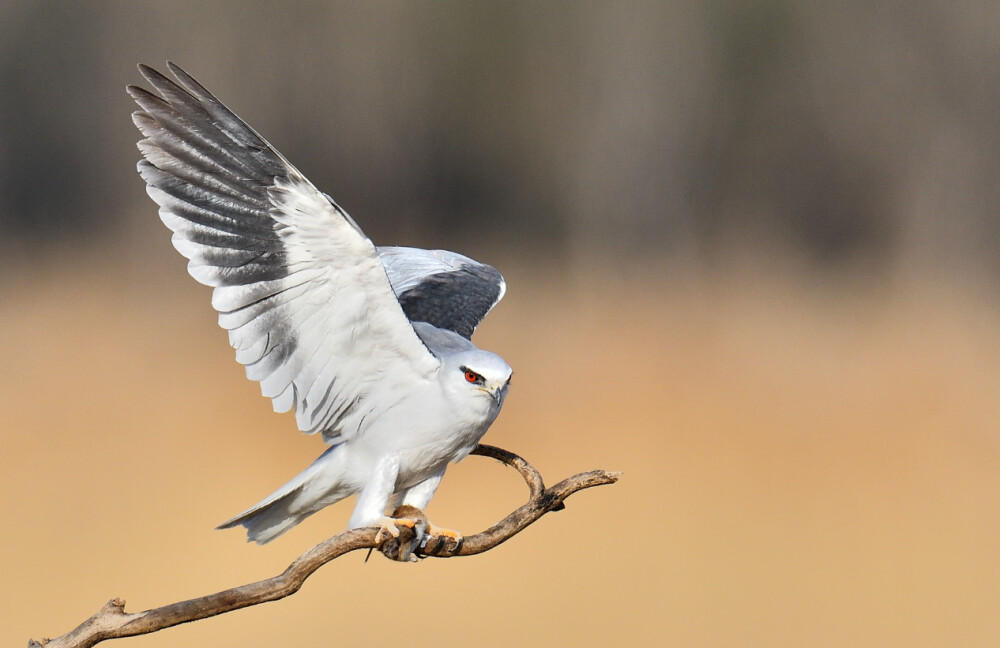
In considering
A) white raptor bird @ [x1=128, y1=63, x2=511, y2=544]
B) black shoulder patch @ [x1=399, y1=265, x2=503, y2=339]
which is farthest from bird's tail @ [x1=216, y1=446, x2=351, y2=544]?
black shoulder patch @ [x1=399, y1=265, x2=503, y2=339]

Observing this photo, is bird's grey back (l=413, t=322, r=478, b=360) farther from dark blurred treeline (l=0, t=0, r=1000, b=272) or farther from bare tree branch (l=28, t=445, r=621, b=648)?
dark blurred treeline (l=0, t=0, r=1000, b=272)

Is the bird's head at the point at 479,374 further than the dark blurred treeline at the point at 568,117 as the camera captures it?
No

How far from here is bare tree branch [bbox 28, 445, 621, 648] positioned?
A: 3.08 metres

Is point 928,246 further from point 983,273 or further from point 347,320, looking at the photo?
point 347,320

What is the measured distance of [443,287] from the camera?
5.20 meters

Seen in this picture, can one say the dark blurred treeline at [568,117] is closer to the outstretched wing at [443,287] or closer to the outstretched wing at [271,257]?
the outstretched wing at [443,287]

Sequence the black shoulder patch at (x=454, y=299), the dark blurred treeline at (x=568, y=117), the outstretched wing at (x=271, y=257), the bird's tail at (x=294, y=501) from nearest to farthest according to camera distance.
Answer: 1. the outstretched wing at (x=271, y=257)
2. the bird's tail at (x=294, y=501)
3. the black shoulder patch at (x=454, y=299)
4. the dark blurred treeline at (x=568, y=117)

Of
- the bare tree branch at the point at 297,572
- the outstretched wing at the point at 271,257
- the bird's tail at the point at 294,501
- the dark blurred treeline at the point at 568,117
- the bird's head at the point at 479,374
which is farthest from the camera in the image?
the dark blurred treeline at the point at 568,117

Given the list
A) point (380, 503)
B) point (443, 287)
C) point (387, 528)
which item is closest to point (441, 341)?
point (380, 503)

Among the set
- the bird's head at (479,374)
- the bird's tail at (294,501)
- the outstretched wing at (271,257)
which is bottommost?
the bird's tail at (294,501)

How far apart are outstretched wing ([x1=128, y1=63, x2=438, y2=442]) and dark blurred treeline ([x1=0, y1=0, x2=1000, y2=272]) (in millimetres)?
12552

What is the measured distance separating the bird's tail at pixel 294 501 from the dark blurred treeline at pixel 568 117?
40.1 ft

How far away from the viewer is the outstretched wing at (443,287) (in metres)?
4.88

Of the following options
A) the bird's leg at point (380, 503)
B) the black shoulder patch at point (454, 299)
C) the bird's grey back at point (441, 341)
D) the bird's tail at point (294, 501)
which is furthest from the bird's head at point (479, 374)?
the black shoulder patch at point (454, 299)
